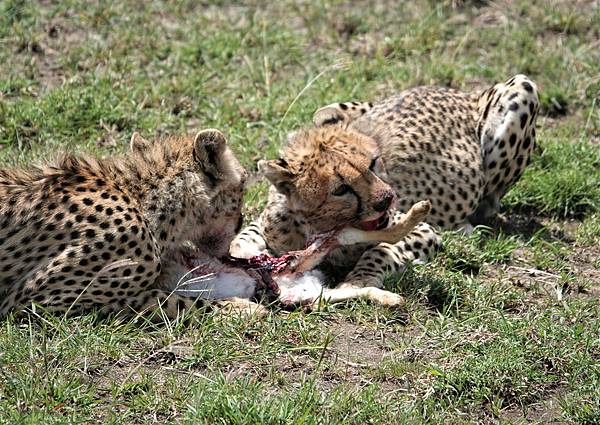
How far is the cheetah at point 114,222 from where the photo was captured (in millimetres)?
5293

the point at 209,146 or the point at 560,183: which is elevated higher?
the point at 209,146

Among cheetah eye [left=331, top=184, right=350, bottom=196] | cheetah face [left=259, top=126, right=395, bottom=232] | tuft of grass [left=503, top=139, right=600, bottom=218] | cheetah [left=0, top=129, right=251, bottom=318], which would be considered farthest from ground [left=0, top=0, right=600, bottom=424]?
cheetah eye [left=331, top=184, right=350, bottom=196]

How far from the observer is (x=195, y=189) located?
18.6ft

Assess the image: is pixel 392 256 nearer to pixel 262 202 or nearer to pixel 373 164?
pixel 373 164

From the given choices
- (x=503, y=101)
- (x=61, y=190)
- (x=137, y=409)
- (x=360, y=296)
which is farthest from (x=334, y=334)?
(x=503, y=101)

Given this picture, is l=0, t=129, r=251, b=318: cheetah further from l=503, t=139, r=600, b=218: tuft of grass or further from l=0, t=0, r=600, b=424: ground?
l=503, t=139, r=600, b=218: tuft of grass

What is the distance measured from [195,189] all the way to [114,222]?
506mm

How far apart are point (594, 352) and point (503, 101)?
7.96ft

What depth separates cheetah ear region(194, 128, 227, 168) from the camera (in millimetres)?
5617

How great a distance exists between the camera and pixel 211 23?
902cm

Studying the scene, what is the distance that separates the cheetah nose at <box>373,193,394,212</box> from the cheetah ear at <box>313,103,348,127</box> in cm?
129

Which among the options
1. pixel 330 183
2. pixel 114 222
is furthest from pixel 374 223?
pixel 114 222

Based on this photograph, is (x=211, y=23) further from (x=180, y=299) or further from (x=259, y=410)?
(x=259, y=410)

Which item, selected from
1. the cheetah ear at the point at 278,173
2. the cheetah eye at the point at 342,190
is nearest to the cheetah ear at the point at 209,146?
the cheetah ear at the point at 278,173
